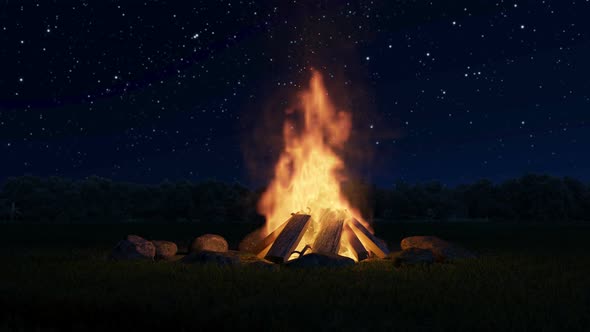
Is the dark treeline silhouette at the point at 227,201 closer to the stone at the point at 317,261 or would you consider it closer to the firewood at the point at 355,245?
the firewood at the point at 355,245

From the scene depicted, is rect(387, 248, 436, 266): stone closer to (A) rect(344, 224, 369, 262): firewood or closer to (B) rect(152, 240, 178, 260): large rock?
(A) rect(344, 224, 369, 262): firewood

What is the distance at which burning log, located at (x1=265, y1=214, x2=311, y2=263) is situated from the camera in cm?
1656

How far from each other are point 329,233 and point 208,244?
4.24m

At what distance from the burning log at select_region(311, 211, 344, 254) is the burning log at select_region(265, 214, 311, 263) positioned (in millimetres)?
597

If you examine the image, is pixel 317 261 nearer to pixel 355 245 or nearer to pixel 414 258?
pixel 414 258

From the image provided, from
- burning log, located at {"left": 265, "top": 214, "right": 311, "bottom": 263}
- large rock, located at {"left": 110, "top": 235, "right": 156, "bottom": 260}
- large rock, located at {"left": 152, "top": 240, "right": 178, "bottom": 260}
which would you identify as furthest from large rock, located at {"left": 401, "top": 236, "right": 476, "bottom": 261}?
large rock, located at {"left": 110, "top": 235, "right": 156, "bottom": 260}

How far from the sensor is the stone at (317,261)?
14250 mm

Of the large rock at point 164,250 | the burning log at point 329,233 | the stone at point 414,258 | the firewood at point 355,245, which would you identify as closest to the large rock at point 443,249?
the stone at point 414,258

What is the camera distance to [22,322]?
7789 millimetres

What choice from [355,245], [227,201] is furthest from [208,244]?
[227,201]

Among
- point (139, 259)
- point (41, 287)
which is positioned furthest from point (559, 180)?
point (41, 287)

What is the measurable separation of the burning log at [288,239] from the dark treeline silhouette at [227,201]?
48014mm

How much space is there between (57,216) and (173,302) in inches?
2602

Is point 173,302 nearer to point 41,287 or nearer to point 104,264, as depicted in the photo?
point 41,287
